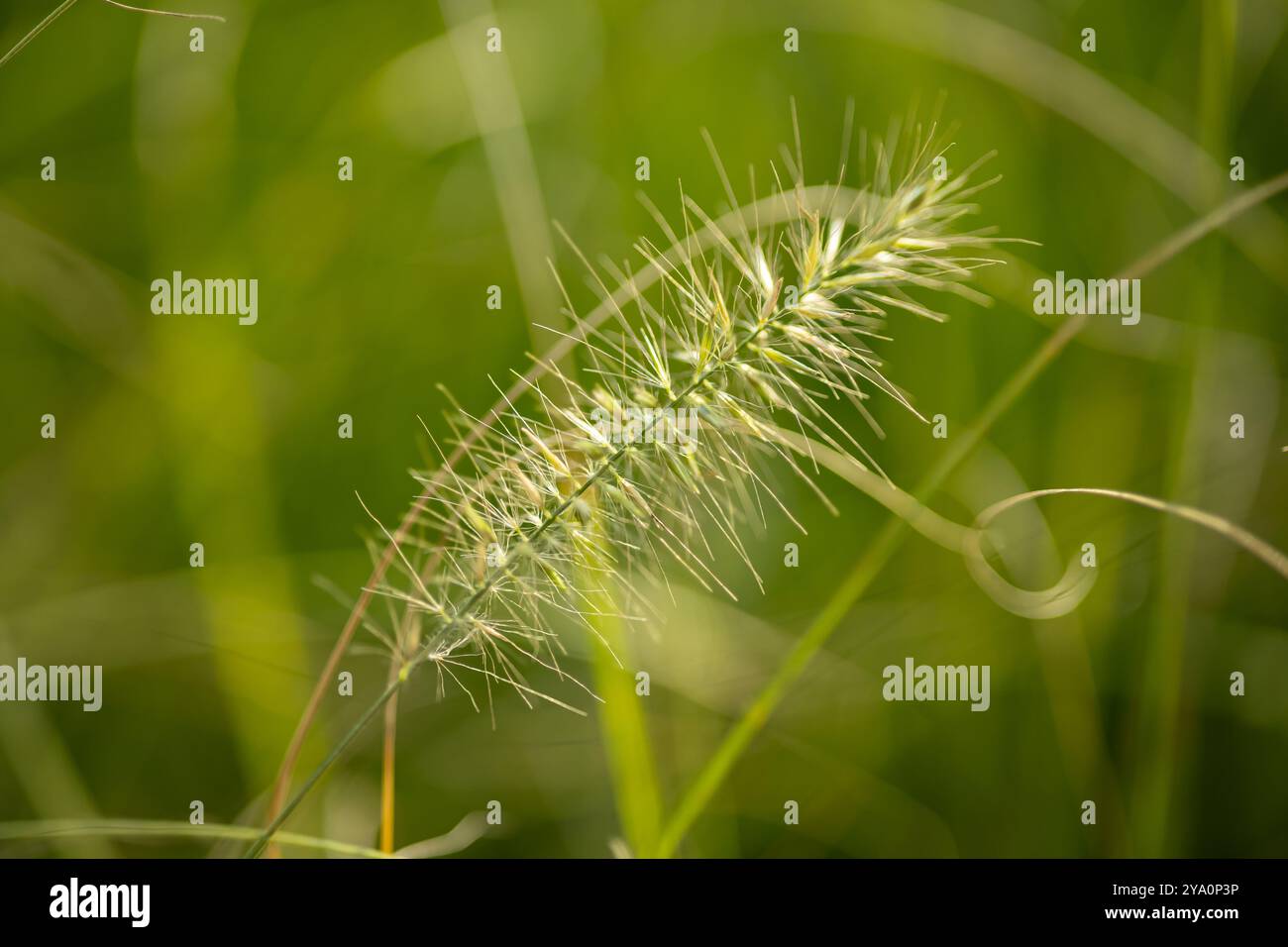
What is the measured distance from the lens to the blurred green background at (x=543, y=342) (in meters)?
0.99

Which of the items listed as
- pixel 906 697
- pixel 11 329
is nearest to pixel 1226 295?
pixel 906 697

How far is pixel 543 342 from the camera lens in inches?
38.4

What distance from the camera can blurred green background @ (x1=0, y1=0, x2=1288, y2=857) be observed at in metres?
0.99

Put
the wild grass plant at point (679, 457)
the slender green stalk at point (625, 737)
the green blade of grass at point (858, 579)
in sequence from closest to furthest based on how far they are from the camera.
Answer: the wild grass plant at point (679, 457) → the green blade of grass at point (858, 579) → the slender green stalk at point (625, 737)

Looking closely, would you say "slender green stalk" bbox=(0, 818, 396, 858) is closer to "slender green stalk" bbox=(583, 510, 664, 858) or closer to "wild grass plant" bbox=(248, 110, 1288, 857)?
"wild grass plant" bbox=(248, 110, 1288, 857)

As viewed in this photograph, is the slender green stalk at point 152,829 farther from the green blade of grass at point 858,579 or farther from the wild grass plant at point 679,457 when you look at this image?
the green blade of grass at point 858,579

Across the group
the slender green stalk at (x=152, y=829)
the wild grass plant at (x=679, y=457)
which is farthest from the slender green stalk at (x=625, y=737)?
the slender green stalk at (x=152, y=829)

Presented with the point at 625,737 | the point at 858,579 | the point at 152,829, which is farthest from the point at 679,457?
the point at 152,829

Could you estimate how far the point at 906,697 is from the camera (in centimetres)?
100

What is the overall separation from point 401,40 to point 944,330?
817 mm
